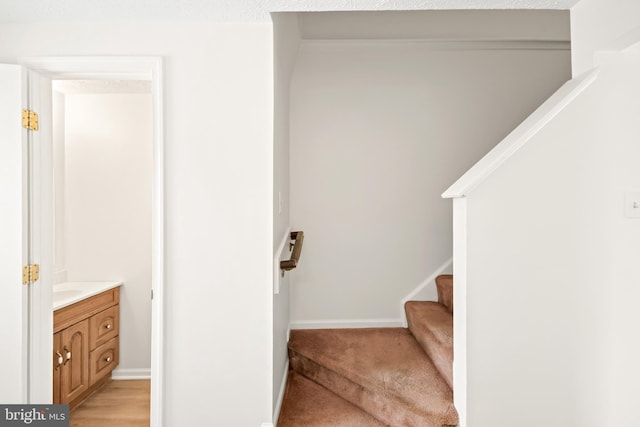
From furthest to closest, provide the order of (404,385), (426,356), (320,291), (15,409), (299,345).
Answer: (320,291), (299,345), (426,356), (404,385), (15,409)

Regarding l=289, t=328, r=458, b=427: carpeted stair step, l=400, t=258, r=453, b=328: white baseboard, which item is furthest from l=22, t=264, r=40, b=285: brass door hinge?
l=400, t=258, r=453, b=328: white baseboard

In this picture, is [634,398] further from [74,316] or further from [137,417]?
[74,316]

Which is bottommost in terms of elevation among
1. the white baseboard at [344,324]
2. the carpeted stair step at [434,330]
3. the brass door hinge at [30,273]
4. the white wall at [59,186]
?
the white baseboard at [344,324]

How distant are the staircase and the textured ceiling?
179 centimetres

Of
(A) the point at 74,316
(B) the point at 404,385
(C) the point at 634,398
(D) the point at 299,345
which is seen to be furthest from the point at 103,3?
(C) the point at 634,398

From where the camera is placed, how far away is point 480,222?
162 centimetres

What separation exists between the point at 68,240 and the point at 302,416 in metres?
2.45

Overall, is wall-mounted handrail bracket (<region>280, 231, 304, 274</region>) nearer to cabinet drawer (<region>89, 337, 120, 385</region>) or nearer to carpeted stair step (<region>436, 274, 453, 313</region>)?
carpeted stair step (<region>436, 274, 453, 313</region>)

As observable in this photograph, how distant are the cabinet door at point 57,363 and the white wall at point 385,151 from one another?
1.62m

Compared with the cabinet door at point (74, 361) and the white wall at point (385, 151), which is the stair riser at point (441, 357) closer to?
the white wall at point (385, 151)

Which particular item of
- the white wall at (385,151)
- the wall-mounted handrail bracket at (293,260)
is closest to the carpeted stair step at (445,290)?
the white wall at (385,151)

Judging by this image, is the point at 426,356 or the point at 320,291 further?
the point at 320,291

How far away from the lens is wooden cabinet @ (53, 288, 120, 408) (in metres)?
2.30

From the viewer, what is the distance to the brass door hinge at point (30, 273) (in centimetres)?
175
